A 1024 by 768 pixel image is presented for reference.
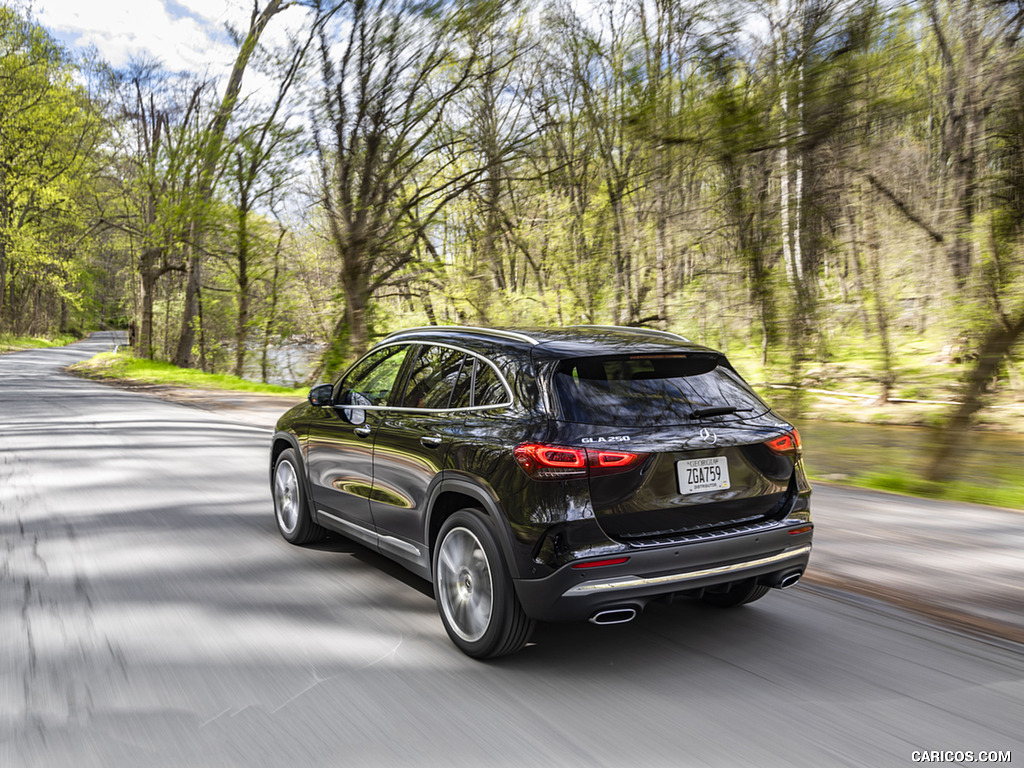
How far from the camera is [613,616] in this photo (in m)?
3.41

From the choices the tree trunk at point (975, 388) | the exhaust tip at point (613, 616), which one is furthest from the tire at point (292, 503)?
the tree trunk at point (975, 388)

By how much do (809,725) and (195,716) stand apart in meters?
2.35

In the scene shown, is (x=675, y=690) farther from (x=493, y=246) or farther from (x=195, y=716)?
(x=493, y=246)

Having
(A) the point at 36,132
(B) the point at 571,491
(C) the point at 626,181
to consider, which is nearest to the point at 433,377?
(B) the point at 571,491

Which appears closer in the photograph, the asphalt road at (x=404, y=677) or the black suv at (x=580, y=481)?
the asphalt road at (x=404, y=677)

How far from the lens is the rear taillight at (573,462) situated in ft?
11.1

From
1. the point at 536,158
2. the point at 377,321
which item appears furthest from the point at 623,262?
the point at 377,321

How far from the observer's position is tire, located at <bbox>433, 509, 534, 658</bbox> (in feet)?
11.6

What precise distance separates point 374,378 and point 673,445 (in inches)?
89.4

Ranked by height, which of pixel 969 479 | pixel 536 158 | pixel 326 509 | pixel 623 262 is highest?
pixel 536 158

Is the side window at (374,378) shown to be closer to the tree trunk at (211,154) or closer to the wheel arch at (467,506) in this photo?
the wheel arch at (467,506)

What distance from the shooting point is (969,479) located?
30.5ft

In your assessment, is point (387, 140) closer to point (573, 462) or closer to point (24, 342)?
point (573, 462)

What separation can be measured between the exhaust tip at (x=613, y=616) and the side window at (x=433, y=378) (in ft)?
4.39
